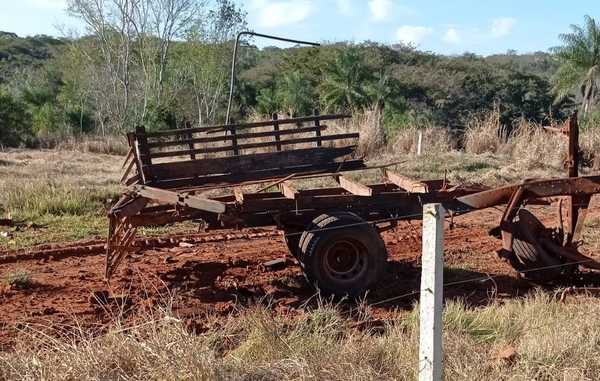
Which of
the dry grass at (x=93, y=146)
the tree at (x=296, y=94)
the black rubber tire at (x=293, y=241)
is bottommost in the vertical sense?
the black rubber tire at (x=293, y=241)

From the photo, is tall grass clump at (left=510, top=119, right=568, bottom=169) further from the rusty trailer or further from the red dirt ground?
the rusty trailer

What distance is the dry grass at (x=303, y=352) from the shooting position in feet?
13.3

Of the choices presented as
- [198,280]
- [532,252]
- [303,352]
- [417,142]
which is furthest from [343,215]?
[417,142]

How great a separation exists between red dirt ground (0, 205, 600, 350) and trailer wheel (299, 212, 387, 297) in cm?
26

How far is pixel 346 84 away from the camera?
4247 cm

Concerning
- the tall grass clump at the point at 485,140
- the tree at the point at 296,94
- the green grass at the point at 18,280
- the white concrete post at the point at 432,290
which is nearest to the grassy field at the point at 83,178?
the tall grass clump at the point at 485,140

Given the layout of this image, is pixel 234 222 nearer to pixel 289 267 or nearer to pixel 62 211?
pixel 289 267

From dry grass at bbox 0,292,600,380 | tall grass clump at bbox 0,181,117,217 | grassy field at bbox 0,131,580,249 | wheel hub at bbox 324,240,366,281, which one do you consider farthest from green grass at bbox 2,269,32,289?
tall grass clump at bbox 0,181,117,217

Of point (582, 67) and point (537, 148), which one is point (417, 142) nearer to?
point (537, 148)

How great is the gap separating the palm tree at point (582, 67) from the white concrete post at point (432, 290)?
144 feet

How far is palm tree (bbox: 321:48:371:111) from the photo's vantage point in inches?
1642

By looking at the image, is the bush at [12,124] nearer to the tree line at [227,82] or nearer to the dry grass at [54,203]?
the tree line at [227,82]

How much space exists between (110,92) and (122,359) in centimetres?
2790

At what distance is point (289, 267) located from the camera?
7910 mm
